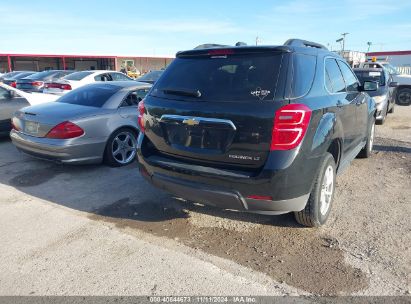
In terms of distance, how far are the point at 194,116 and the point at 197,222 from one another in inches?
52.0

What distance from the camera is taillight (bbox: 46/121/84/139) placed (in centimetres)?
531

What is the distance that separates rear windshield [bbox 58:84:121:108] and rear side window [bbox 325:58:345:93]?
367 centimetres

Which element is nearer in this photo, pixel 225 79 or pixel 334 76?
pixel 225 79

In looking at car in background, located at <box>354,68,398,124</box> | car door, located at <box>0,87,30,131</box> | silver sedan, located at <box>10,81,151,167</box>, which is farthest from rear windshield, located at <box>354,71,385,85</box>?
car door, located at <box>0,87,30,131</box>

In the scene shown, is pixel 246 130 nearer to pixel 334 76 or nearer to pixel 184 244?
pixel 184 244

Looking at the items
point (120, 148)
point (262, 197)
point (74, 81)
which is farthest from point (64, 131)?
point (74, 81)

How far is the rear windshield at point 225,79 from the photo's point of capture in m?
3.18

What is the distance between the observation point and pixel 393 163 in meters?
6.24

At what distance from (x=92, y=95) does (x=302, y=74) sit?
4.17 meters

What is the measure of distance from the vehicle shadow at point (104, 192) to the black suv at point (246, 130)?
661 millimetres

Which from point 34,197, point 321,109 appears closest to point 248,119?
point 321,109

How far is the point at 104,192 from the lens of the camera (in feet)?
16.0

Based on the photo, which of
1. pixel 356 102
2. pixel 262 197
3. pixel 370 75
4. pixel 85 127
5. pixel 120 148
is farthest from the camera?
pixel 370 75

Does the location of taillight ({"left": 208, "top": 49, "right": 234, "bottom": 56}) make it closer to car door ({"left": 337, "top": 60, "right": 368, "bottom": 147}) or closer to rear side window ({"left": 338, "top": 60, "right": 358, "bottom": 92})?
car door ({"left": 337, "top": 60, "right": 368, "bottom": 147})
